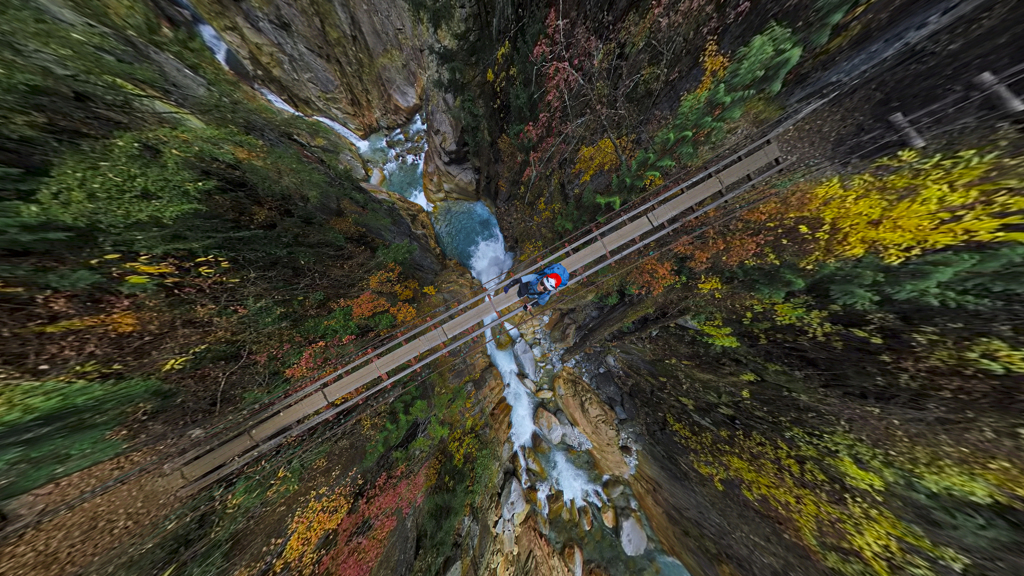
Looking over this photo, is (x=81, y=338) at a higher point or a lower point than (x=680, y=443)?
higher

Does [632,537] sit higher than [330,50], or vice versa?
[330,50]

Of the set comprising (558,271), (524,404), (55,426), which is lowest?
(524,404)

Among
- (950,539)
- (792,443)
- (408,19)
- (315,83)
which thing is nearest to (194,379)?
(315,83)

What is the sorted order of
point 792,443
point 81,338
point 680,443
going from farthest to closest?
point 680,443
point 792,443
point 81,338

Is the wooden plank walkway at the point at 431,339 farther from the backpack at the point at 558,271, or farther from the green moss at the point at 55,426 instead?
the green moss at the point at 55,426

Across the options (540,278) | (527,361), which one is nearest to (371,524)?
(527,361)

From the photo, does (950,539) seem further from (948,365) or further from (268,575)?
(268,575)

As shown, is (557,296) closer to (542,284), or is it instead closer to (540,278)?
(540,278)
